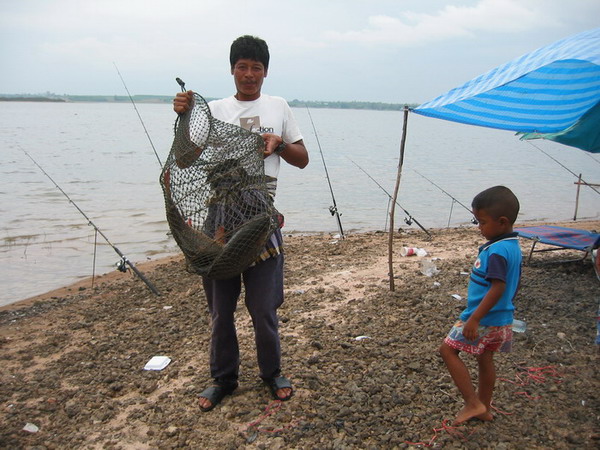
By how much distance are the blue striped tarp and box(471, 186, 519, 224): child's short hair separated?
2.14 meters

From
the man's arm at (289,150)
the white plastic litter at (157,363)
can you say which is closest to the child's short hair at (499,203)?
the man's arm at (289,150)

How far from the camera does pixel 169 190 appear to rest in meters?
2.48

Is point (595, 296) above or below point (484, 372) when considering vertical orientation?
below

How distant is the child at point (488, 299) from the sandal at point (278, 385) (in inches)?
35.3

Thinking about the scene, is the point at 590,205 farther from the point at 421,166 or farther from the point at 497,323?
the point at 497,323

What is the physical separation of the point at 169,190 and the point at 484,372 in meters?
1.80

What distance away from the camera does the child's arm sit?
226 centimetres

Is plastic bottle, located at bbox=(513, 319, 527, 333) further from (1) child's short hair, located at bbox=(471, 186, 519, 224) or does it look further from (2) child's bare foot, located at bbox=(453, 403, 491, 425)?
(1) child's short hair, located at bbox=(471, 186, 519, 224)

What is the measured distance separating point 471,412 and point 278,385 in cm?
103

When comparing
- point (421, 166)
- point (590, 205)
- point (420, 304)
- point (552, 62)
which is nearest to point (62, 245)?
point (420, 304)

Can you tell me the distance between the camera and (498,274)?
7.38 ft

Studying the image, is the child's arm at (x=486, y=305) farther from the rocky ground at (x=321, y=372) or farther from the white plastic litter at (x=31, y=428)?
the white plastic litter at (x=31, y=428)

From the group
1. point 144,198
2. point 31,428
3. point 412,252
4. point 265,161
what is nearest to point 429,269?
point 412,252

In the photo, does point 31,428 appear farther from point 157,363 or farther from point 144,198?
point 144,198
